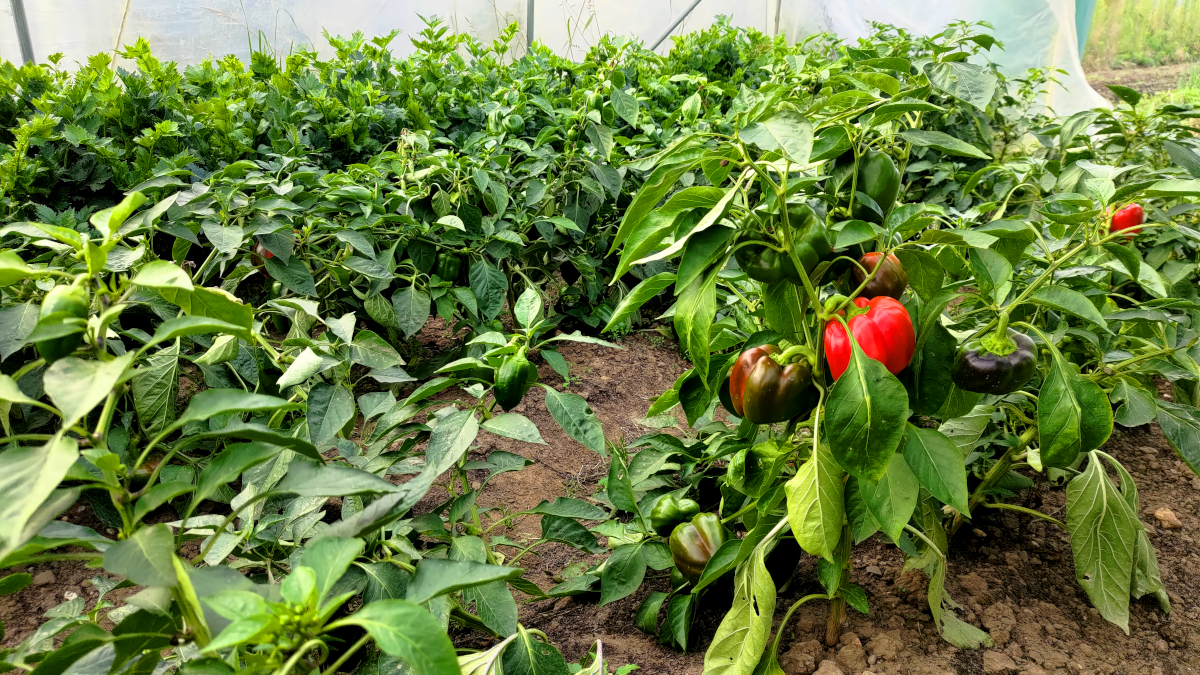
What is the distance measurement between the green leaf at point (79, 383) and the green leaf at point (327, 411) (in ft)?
1.95

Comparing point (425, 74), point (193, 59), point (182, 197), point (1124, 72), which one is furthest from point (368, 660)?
point (1124, 72)

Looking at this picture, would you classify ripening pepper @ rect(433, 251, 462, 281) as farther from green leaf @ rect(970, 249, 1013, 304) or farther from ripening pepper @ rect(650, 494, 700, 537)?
green leaf @ rect(970, 249, 1013, 304)

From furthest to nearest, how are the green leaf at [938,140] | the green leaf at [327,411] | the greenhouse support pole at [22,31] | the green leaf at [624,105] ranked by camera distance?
the greenhouse support pole at [22,31] → the green leaf at [624,105] → the green leaf at [327,411] → the green leaf at [938,140]

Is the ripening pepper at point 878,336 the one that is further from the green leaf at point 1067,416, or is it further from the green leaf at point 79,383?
the green leaf at point 79,383

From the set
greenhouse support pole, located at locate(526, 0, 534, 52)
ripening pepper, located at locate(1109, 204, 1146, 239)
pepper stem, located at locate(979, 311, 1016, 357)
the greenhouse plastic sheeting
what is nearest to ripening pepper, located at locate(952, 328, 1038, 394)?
pepper stem, located at locate(979, 311, 1016, 357)

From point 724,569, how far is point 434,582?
65 cm

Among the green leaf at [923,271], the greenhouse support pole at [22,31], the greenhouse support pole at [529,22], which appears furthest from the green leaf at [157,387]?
the greenhouse support pole at [529,22]

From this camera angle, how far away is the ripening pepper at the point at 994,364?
114 cm

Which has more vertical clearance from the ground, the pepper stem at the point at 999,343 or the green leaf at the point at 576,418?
the pepper stem at the point at 999,343

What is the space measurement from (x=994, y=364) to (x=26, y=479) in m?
1.13

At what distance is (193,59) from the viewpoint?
4871 mm

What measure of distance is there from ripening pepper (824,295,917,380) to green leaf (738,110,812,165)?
0.26 m

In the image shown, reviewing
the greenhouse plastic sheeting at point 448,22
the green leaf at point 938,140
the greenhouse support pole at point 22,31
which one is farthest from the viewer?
the greenhouse plastic sheeting at point 448,22

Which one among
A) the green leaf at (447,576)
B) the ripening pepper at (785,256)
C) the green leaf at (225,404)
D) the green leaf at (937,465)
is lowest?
the green leaf at (937,465)
